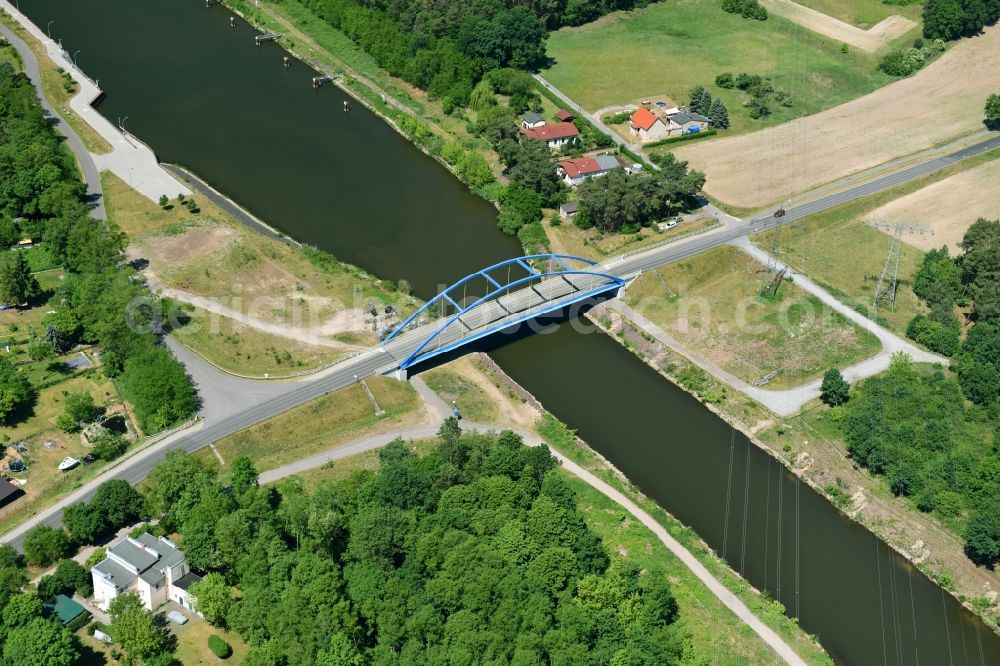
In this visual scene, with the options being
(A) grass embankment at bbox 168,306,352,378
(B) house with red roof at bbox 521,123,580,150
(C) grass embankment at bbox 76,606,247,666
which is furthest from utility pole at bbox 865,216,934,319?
(C) grass embankment at bbox 76,606,247,666

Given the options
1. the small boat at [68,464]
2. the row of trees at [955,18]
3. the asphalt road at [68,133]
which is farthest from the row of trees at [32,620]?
the row of trees at [955,18]

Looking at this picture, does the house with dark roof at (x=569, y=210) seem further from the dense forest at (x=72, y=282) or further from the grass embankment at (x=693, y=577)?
the dense forest at (x=72, y=282)

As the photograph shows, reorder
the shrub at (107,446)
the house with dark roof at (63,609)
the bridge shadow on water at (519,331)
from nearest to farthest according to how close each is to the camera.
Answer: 1. the house with dark roof at (63,609)
2. the shrub at (107,446)
3. the bridge shadow on water at (519,331)

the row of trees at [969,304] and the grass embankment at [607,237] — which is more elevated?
the grass embankment at [607,237]

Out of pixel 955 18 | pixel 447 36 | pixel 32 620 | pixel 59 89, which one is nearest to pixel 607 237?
pixel 447 36

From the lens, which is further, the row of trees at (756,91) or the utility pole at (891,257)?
the row of trees at (756,91)

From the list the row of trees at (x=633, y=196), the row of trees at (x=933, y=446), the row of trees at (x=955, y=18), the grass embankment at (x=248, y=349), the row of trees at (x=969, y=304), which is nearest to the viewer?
the row of trees at (x=933, y=446)

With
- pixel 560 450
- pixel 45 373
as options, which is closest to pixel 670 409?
pixel 560 450
